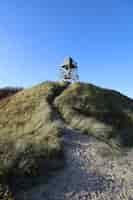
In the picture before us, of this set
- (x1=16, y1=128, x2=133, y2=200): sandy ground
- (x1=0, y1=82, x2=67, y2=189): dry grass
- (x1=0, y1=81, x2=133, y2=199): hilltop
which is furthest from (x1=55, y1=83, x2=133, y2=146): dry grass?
(x1=16, y1=128, x2=133, y2=200): sandy ground

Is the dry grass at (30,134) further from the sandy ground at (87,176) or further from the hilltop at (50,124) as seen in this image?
the sandy ground at (87,176)

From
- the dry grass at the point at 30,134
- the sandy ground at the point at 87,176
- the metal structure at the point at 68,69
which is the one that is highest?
the metal structure at the point at 68,69

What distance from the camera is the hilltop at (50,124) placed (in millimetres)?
11336

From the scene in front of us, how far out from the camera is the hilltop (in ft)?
37.2

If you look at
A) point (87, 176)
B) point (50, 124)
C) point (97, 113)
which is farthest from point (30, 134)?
point (97, 113)

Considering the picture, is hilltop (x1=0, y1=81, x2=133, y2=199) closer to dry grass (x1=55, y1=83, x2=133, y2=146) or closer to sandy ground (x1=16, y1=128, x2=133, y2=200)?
dry grass (x1=55, y1=83, x2=133, y2=146)

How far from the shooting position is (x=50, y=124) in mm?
17750

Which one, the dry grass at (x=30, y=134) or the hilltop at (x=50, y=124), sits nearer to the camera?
the dry grass at (x=30, y=134)

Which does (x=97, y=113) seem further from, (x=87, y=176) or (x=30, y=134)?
(x=87, y=176)

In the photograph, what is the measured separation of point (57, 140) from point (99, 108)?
8213 mm

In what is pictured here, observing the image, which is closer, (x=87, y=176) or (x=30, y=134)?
(x=87, y=176)

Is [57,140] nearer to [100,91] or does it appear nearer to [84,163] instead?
[84,163]

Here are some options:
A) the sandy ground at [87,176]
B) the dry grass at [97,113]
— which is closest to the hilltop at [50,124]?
the dry grass at [97,113]

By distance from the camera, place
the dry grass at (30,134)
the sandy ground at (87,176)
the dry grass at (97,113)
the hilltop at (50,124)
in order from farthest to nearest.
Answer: the dry grass at (97,113), the hilltop at (50,124), the dry grass at (30,134), the sandy ground at (87,176)
